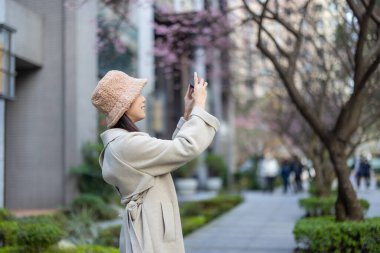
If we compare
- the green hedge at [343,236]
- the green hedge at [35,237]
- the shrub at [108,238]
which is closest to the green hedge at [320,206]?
the green hedge at [343,236]

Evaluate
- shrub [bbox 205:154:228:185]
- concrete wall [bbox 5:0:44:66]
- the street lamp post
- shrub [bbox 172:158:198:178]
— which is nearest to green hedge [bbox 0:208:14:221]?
the street lamp post

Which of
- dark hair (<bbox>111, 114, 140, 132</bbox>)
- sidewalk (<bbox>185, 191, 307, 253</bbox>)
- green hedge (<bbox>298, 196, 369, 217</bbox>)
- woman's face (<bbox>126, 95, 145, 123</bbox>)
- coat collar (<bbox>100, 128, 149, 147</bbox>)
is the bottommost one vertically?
sidewalk (<bbox>185, 191, 307, 253</bbox>)

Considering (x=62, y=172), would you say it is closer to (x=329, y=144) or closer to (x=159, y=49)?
(x=159, y=49)

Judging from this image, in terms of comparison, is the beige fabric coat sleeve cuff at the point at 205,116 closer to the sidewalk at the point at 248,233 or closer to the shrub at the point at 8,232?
the shrub at the point at 8,232

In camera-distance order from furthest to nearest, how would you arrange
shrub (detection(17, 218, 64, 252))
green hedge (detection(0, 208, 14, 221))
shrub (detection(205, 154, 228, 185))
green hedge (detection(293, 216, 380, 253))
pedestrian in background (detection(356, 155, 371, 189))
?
shrub (detection(205, 154, 228, 185)), pedestrian in background (detection(356, 155, 371, 189)), green hedge (detection(0, 208, 14, 221)), green hedge (detection(293, 216, 380, 253)), shrub (detection(17, 218, 64, 252))

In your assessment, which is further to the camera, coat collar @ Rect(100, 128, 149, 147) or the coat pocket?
coat collar @ Rect(100, 128, 149, 147)

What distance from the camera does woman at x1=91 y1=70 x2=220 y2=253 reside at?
9.12 ft

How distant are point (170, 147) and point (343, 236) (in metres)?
5.44

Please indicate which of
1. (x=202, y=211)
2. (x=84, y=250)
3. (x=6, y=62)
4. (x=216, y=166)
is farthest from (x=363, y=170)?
(x=84, y=250)

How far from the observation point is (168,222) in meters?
2.86

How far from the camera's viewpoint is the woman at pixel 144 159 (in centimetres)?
278

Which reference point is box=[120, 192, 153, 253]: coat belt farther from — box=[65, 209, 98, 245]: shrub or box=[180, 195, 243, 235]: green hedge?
box=[180, 195, 243, 235]: green hedge

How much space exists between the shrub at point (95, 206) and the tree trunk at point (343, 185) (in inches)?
277

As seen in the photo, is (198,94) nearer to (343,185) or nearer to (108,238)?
(343,185)
